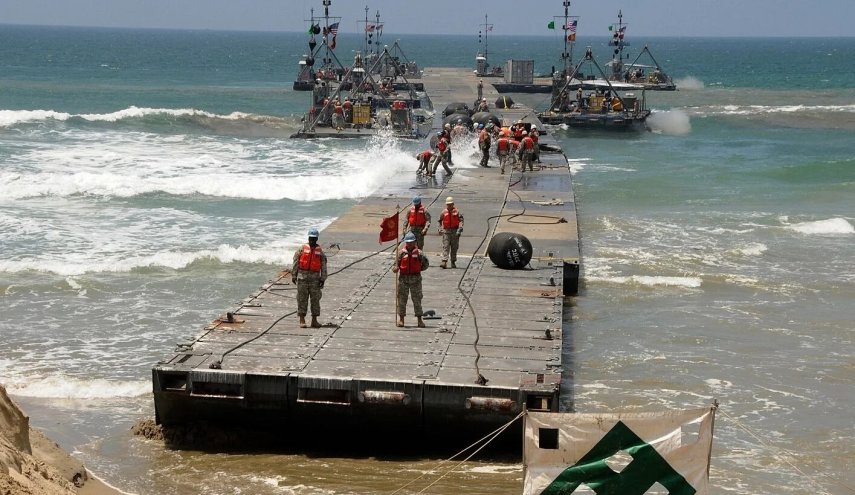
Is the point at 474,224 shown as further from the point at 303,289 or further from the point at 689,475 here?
the point at 689,475

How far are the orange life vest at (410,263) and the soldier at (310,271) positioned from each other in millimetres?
1109

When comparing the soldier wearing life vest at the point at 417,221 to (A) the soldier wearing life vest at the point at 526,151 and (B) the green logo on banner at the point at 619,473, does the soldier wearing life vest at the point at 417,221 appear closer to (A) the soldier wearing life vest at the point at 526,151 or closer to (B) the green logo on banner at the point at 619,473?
(B) the green logo on banner at the point at 619,473

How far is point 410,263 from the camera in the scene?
1728 cm

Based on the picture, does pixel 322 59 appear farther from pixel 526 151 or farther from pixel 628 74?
pixel 526 151

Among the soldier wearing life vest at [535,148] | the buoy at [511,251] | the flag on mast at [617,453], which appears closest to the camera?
the flag on mast at [617,453]

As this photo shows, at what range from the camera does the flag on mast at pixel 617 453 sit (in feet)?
32.5

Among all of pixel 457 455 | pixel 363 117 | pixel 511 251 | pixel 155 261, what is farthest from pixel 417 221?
pixel 363 117

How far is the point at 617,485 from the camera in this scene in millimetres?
9984

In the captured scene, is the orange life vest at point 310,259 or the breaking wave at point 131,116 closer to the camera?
the orange life vest at point 310,259

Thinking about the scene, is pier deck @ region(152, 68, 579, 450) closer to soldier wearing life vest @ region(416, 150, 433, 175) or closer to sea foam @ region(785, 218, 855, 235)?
soldier wearing life vest @ region(416, 150, 433, 175)

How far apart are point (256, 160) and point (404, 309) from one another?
1187 inches

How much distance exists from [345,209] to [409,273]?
59.6 feet

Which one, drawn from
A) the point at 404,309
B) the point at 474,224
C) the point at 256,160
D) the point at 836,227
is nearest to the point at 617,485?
the point at 404,309

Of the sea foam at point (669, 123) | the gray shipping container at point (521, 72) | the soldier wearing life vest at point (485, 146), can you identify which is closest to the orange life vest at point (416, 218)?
the soldier wearing life vest at point (485, 146)
